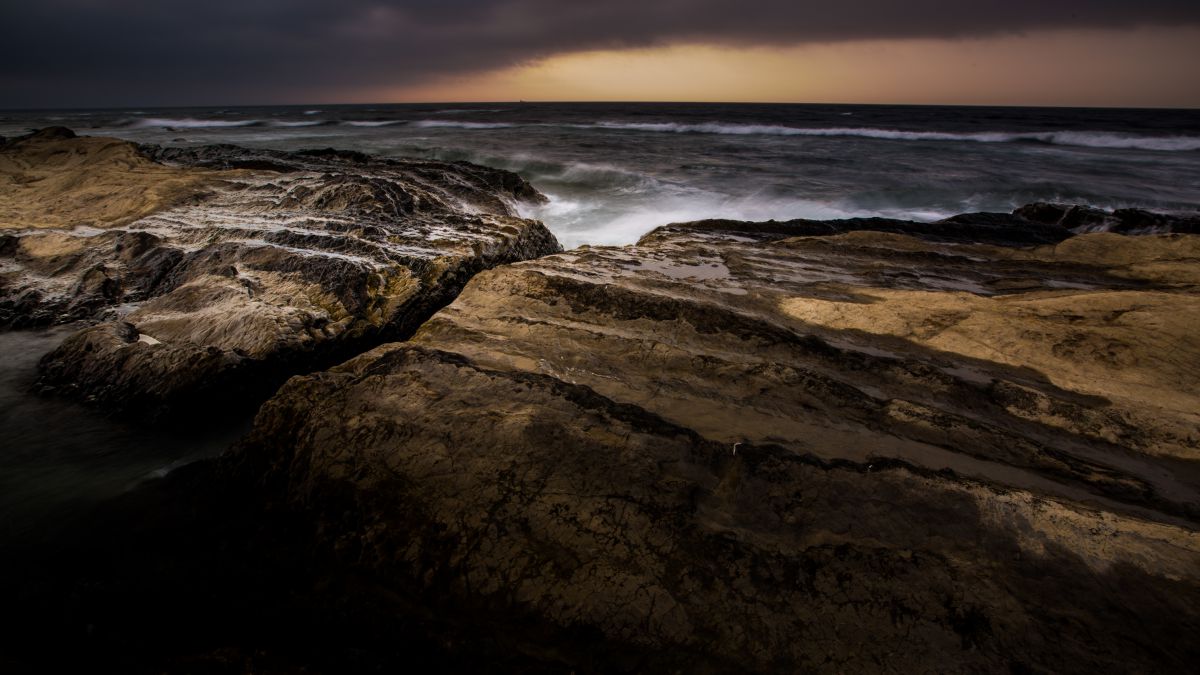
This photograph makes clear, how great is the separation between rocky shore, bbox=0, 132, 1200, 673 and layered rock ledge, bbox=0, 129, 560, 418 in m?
0.04

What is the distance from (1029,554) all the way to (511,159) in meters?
18.1

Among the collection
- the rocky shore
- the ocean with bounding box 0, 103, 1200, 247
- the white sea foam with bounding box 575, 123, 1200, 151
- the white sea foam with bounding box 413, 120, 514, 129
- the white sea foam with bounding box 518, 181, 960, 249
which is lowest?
the rocky shore

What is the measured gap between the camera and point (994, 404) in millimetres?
2635

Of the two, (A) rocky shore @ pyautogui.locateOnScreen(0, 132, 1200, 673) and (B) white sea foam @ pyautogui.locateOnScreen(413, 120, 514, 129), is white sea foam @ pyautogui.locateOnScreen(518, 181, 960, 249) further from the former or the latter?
(B) white sea foam @ pyautogui.locateOnScreen(413, 120, 514, 129)

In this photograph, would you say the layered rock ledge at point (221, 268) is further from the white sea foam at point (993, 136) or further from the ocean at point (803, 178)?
the white sea foam at point (993, 136)

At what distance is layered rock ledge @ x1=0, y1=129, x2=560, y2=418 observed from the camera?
3725 mm

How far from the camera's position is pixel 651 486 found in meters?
2.07

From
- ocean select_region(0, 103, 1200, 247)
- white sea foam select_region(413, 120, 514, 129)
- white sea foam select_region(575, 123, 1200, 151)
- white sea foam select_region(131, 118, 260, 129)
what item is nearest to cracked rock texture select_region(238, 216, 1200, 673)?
ocean select_region(0, 103, 1200, 247)

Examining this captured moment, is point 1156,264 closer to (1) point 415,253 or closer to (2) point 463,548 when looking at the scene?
(2) point 463,548

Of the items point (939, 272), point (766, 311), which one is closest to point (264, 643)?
point (766, 311)

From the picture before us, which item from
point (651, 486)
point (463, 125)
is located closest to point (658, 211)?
point (651, 486)

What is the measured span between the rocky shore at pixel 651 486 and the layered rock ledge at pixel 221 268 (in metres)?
0.04

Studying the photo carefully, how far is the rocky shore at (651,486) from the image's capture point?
1.69 m

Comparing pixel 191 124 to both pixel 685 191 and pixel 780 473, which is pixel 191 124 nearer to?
pixel 685 191
